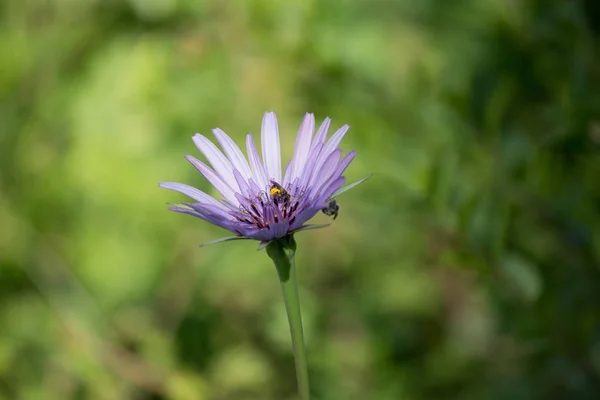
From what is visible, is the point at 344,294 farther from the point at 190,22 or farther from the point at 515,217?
the point at 190,22

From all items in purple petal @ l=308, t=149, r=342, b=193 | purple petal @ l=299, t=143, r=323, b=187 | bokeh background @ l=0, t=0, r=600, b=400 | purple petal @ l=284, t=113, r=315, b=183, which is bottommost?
purple petal @ l=308, t=149, r=342, b=193

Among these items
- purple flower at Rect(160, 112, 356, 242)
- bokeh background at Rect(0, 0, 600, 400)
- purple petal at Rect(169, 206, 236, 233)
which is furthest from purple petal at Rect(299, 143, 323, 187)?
bokeh background at Rect(0, 0, 600, 400)

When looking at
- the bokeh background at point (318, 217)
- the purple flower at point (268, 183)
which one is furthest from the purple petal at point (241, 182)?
the bokeh background at point (318, 217)

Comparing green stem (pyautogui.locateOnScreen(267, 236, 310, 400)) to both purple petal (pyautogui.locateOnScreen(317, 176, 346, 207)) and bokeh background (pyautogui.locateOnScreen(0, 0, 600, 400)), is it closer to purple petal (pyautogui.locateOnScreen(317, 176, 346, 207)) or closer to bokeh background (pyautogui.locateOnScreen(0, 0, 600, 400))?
purple petal (pyautogui.locateOnScreen(317, 176, 346, 207))

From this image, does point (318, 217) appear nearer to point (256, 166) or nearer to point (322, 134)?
point (256, 166)

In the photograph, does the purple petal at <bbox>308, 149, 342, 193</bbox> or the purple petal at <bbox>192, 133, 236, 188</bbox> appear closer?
the purple petal at <bbox>308, 149, 342, 193</bbox>

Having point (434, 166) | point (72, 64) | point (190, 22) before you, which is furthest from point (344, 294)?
point (72, 64)

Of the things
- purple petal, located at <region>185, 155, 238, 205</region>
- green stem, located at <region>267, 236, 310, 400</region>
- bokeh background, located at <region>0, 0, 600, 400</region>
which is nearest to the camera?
green stem, located at <region>267, 236, 310, 400</region>
